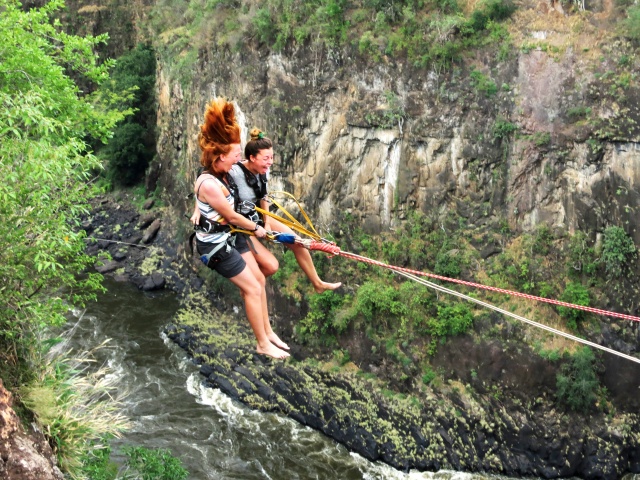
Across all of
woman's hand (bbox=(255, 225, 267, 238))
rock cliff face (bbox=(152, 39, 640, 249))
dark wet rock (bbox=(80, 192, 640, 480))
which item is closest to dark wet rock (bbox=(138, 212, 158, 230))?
rock cliff face (bbox=(152, 39, 640, 249))

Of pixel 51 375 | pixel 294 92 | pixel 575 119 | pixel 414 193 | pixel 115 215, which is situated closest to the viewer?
pixel 51 375

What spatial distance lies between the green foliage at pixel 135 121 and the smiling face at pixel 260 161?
24119 millimetres

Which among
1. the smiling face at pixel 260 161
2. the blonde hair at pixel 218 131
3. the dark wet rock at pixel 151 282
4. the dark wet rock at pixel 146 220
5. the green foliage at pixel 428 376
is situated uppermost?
the blonde hair at pixel 218 131

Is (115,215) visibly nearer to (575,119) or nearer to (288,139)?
(288,139)

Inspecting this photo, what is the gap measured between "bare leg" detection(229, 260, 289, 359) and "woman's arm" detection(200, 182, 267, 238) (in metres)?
0.45

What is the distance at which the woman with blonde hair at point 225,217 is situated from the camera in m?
5.51

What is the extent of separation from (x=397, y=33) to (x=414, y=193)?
4539mm

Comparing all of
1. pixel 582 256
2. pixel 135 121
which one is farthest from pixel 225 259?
pixel 135 121

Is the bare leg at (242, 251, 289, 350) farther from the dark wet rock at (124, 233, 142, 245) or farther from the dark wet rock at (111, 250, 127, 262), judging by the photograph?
the dark wet rock at (124, 233, 142, 245)

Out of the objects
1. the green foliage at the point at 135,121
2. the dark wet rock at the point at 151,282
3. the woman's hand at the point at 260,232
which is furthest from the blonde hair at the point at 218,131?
the green foliage at the point at 135,121

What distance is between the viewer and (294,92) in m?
20.3

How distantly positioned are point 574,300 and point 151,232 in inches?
685

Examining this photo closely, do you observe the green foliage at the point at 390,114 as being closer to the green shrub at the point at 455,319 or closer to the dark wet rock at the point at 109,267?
the green shrub at the point at 455,319

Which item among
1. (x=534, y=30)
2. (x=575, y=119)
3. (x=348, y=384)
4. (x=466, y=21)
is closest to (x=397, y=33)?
(x=466, y=21)
